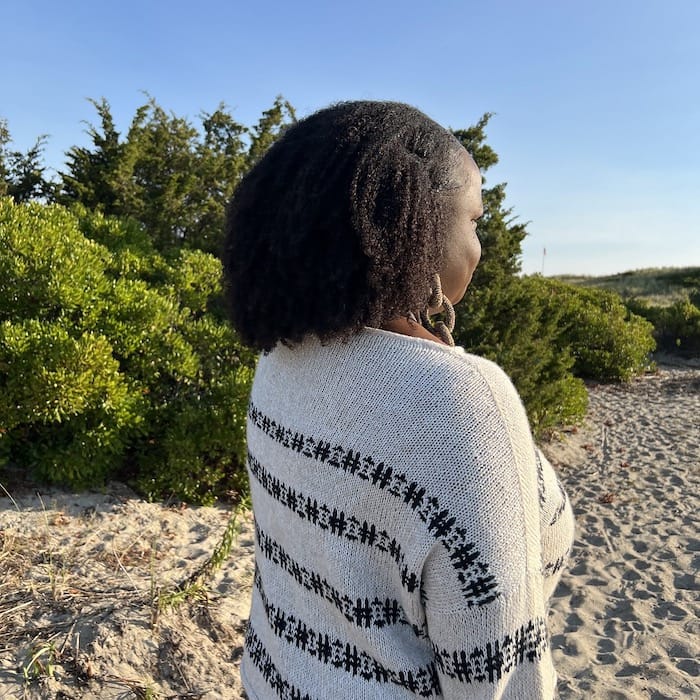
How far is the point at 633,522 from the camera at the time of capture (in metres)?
5.58

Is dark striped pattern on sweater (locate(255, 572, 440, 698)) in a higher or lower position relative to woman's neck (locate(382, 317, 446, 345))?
lower

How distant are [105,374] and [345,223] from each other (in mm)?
3437

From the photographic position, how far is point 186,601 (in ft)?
10.2

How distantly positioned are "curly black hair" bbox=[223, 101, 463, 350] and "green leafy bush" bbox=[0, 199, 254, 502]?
10.3 ft

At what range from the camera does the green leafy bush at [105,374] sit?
3.77 metres

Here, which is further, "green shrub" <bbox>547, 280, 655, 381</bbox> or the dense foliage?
"green shrub" <bbox>547, 280, 655, 381</bbox>

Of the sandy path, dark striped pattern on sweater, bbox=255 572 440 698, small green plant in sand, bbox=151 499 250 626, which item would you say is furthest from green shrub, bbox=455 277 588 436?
dark striped pattern on sweater, bbox=255 572 440 698

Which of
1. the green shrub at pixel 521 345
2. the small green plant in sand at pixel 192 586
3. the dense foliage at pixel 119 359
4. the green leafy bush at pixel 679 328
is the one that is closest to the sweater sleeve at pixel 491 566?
the small green plant in sand at pixel 192 586

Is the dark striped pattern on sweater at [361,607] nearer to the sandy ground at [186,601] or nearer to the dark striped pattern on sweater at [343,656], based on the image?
the dark striped pattern on sweater at [343,656]

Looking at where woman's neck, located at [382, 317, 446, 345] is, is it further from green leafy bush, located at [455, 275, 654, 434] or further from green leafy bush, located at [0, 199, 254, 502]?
green leafy bush, located at [455, 275, 654, 434]

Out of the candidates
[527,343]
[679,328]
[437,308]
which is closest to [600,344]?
[679,328]

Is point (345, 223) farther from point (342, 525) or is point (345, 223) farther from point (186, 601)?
point (186, 601)

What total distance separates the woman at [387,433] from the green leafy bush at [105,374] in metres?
3.13

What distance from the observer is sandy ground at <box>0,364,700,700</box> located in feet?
8.44
